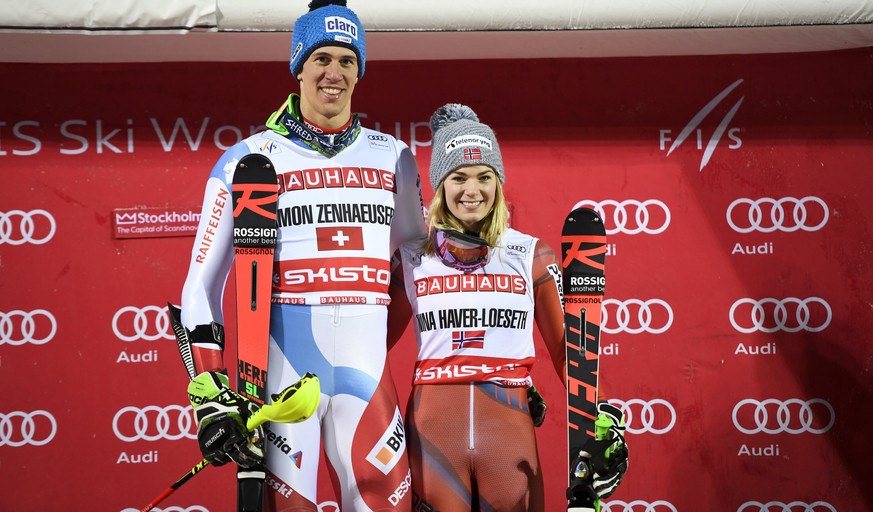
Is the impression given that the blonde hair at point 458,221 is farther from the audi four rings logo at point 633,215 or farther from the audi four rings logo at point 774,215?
the audi four rings logo at point 774,215

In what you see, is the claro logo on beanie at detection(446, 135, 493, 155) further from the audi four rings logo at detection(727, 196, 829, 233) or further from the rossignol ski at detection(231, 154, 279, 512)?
the audi four rings logo at detection(727, 196, 829, 233)

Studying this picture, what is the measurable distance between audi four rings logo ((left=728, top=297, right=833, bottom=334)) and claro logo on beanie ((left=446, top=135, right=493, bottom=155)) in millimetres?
2182

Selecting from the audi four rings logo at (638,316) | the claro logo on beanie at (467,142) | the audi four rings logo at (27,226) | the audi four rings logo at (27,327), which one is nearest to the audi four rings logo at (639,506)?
the audi four rings logo at (638,316)

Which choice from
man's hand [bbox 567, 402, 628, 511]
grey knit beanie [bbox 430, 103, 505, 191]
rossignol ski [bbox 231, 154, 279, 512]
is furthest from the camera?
grey knit beanie [bbox 430, 103, 505, 191]

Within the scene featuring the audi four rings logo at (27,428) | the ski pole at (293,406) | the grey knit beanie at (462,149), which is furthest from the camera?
the audi four rings logo at (27,428)

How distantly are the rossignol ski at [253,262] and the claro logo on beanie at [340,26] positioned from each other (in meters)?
0.47

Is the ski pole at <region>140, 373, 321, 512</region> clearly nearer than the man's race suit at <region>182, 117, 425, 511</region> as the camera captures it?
Yes

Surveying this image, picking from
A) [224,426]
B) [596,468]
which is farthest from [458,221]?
[224,426]

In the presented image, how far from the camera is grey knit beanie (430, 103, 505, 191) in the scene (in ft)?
9.80

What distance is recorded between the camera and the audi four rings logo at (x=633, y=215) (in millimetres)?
4691

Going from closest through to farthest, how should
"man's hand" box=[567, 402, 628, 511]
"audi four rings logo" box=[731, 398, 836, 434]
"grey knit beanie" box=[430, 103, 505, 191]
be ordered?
"man's hand" box=[567, 402, 628, 511] → "grey knit beanie" box=[430, 103, 505, 191] → "audi four rings logo" box=[731, 398, 836, 434]

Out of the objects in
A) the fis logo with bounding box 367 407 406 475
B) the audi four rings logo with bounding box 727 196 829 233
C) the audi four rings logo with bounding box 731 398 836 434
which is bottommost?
the audi four rings logo with bounding box 731 398 836 434

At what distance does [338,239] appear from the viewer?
2771mm

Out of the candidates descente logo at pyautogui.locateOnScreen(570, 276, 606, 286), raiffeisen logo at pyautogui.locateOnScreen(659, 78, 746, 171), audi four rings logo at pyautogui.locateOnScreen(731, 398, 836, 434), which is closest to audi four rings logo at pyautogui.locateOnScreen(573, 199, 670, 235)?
raiffeisen logo at pyautogui.locateOnScreen(659, 78, 746, 171)
